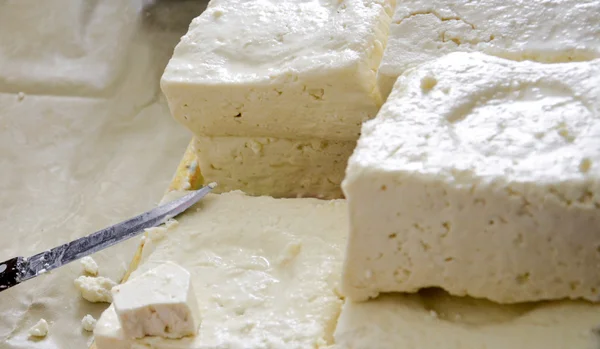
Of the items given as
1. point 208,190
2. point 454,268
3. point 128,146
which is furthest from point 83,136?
point 454,268

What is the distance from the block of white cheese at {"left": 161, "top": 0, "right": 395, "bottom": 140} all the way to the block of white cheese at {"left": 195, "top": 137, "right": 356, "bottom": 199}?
47 millimetres

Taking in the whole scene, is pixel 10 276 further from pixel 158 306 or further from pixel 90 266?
pixel 158 306

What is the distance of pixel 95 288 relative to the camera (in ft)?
8.36

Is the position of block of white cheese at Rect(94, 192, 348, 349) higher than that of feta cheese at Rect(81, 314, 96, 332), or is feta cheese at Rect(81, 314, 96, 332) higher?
block of white cheese at Rect(94, 192, 348, 349)

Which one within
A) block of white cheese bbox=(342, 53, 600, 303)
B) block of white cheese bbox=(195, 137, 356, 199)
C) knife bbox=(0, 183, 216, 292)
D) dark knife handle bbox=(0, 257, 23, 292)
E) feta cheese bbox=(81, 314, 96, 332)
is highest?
block of white cheese bbox=(342, 53, 600, 303)

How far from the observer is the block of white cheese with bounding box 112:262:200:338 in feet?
5.87

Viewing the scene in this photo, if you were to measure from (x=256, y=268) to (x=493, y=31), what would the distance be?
3.38 feet

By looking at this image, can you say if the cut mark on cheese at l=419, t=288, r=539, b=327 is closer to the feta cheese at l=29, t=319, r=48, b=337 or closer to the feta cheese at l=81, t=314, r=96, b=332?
the feta cheese at l=81, t=314, r=96, b=332

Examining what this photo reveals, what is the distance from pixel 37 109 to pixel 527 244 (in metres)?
2.67

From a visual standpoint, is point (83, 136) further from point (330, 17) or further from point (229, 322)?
point (229, 322)

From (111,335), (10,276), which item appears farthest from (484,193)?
(10,276)

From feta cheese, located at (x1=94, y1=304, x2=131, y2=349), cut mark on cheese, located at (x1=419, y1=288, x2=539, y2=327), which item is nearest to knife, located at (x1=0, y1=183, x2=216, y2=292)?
feta cheese, located at (x1=94, y1=304, x2=131, y2=349)

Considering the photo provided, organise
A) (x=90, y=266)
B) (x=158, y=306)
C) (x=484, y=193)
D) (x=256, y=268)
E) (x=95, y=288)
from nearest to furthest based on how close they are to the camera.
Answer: (x=484, y=193) → (x=158, y=306) → (x=256, y=268) → (x=95, y=288) → (x=90, y=266)

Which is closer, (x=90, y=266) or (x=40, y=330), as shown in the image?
(x=40, y=330)
